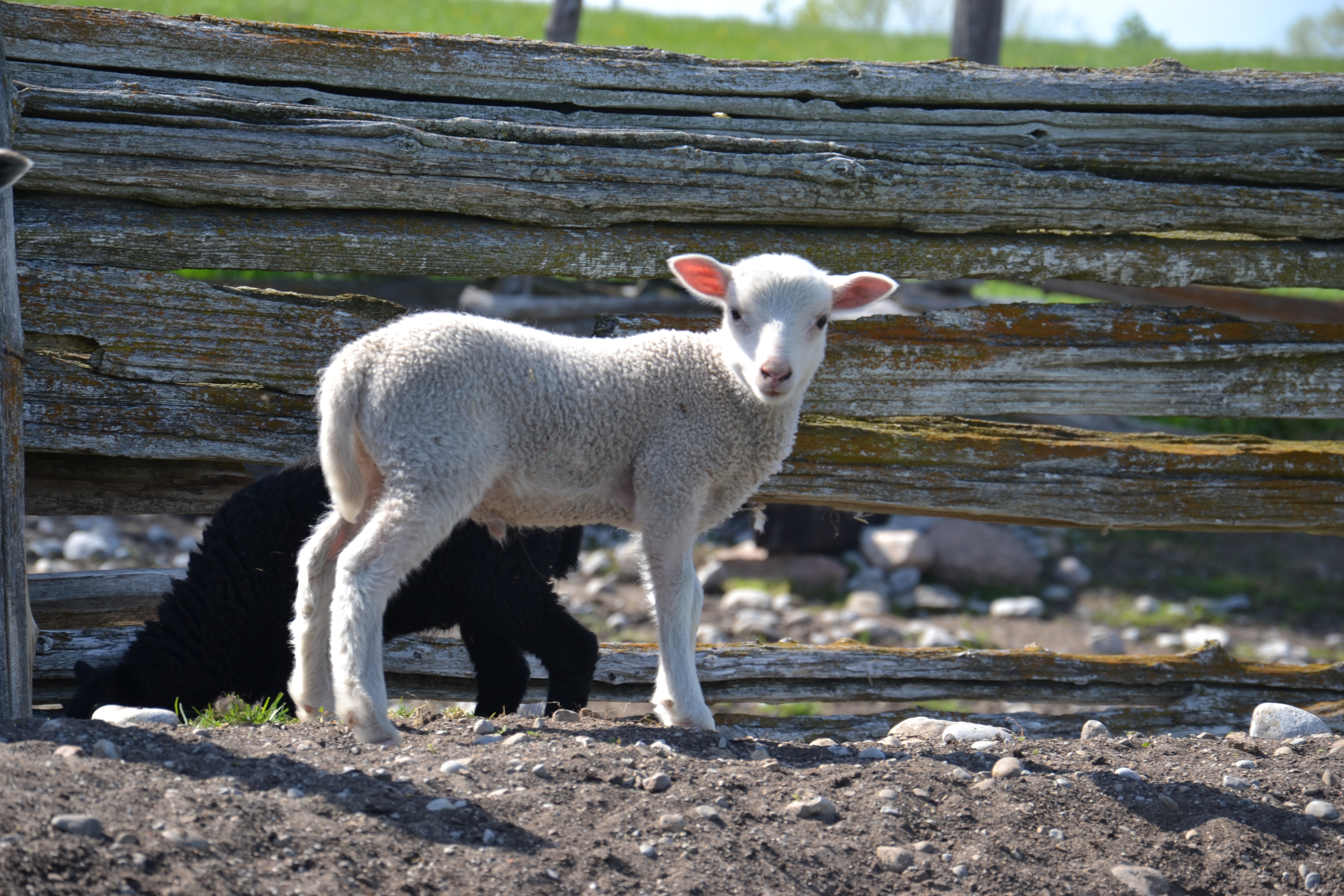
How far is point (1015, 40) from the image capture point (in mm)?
26859

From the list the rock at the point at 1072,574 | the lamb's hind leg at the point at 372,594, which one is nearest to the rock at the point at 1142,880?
the lamb's hind leg at the point at 372,594

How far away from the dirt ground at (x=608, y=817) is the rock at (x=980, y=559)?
6.60 m

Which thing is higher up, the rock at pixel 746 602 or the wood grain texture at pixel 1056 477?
the wood grain texture at pixel 1056 477

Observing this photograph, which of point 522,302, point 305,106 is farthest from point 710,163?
point 522,302

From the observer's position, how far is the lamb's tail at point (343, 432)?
346 cm

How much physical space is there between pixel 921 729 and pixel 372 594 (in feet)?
7.73

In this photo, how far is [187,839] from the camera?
2.51 metres

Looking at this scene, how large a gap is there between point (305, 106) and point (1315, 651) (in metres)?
8.89

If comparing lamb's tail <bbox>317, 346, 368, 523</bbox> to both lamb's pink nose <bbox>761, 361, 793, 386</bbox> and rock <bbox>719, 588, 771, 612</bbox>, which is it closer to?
lamb's pink nose <bbox>761, 361, 793, 386</bbox>

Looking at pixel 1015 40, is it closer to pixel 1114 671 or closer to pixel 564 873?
pixel 1114 671

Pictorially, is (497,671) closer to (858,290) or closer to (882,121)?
(858,290)

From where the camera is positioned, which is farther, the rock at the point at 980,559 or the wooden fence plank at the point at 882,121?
the rock at the point at 980,559

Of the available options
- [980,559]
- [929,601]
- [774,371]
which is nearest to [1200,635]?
[980,559]

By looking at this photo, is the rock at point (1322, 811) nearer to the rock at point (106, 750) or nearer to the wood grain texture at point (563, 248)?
the wood grain texture at point (563, 248)
